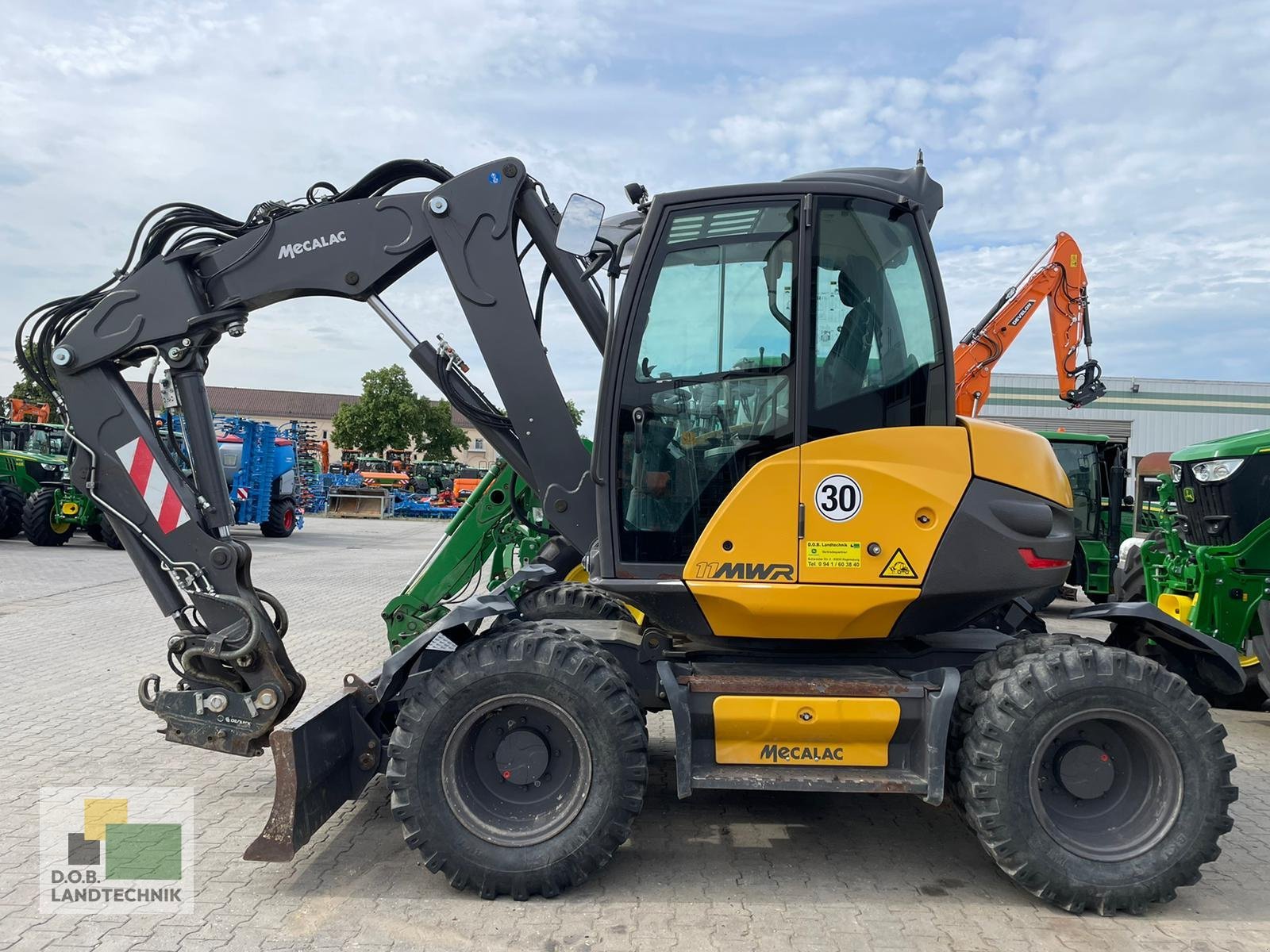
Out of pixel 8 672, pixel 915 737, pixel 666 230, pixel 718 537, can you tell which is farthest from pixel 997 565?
pixel 8 672

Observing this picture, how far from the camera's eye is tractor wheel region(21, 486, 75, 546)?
772 inches

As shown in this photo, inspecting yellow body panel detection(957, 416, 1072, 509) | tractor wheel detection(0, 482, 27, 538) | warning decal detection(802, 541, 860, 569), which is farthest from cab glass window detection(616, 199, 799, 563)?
tractor wheel detection(0, 482, 27, 538)

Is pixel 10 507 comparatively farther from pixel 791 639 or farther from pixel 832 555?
pixel 832 555

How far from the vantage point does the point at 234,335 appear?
16.2 feet

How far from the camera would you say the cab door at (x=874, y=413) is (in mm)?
4105

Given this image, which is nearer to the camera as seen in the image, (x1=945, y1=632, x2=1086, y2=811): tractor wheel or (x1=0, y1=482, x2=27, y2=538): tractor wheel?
(x1=945, y1=632, x2=1086, y2=811): tractor wheel

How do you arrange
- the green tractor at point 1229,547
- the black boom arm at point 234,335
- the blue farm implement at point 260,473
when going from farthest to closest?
the blue farm implement at point 260,473, the green tractor at point 1229,547, the black boom arm at point 234,335

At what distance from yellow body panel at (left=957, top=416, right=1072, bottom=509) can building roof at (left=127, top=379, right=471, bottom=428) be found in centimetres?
10236

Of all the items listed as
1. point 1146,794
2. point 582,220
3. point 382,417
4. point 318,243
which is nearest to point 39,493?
point 318,243

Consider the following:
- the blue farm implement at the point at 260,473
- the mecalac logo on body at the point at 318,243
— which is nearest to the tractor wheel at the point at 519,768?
the mecalac logo on body at the point at 318,243

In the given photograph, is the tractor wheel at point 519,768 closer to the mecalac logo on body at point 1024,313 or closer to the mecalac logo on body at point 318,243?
the mecalac logo on body at point 318,243

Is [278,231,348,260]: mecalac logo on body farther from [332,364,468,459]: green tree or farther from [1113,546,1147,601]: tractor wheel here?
[332,364,468,459]: green tree

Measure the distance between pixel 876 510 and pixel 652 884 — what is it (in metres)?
1.89

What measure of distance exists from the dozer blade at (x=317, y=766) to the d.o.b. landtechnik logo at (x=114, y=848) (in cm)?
49
